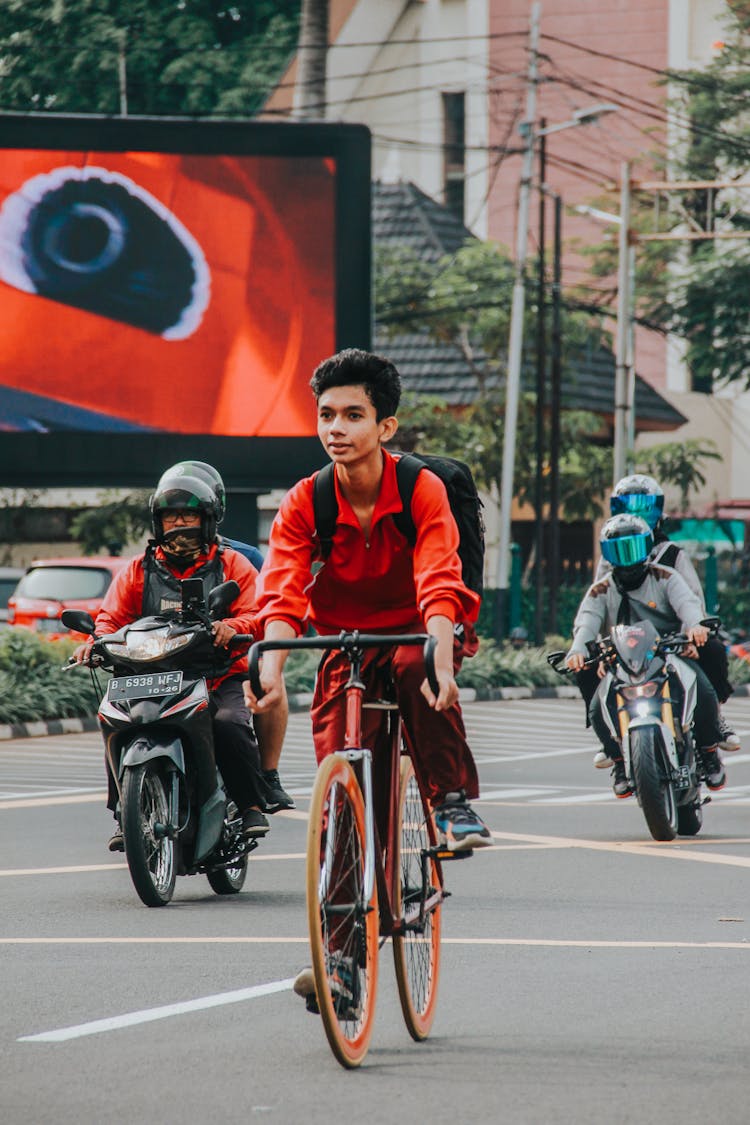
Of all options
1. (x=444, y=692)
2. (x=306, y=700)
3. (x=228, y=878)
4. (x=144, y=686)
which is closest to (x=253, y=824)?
(x=228, y=878)

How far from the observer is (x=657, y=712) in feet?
37.4

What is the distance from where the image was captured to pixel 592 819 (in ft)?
41.8

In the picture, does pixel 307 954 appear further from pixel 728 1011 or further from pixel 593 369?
pixel 593 369

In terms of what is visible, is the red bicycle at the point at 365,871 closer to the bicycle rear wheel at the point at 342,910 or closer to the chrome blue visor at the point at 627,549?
the bicycle rear wheel at the point at 342,910

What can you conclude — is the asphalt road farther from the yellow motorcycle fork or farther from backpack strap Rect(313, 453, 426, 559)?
backpack strap Rect(313, 453, 426, 559)

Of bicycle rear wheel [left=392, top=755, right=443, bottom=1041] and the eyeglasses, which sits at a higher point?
the eyeglasses

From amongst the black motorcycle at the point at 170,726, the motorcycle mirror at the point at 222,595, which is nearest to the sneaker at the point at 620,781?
the black motorcycle at the point at 170,726

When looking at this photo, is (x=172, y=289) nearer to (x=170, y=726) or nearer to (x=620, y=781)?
(x=620, y=781)

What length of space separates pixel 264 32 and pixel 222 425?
24.9 m

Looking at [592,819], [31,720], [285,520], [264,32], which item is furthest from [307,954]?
[264,32]

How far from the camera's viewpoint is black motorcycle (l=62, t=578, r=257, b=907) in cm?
877

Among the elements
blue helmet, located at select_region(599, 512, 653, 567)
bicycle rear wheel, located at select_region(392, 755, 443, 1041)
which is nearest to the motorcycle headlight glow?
blue helmet, located at select_region(599, 512, 653, 567)

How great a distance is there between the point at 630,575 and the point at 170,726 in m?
3.73

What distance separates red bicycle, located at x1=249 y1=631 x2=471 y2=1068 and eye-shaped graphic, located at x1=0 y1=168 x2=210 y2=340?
664 inches
